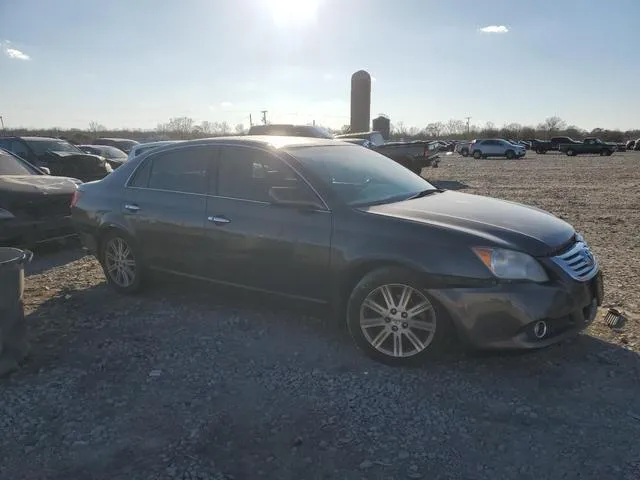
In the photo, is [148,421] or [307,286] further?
[307,286]

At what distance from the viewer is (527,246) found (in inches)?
143

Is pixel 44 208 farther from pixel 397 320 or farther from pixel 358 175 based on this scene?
pixel 397 320

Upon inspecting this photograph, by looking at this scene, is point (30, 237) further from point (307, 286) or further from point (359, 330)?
point (359, 330)

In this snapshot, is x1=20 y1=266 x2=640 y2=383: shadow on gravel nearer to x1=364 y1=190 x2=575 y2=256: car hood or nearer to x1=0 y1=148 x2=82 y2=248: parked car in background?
x1=364 y1=190 x2=575 y2=256: car hood

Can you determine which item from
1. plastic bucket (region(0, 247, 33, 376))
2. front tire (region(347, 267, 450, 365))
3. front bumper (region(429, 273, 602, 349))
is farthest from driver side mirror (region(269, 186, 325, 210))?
plastic bucket (region(0, 247, 33, 376))

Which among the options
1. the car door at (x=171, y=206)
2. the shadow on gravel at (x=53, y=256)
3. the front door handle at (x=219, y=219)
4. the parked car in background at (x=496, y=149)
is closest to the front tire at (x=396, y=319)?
the front door handle at (x=219, y=219)

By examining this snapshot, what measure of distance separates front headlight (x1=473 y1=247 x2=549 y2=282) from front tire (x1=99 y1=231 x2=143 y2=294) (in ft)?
11.2

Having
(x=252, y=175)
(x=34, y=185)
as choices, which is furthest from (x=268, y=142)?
(x=34, y=185)

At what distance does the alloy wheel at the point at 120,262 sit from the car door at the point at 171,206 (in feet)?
0.91

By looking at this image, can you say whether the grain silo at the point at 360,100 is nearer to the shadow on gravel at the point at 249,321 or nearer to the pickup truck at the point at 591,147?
the pickup truck at the point at 591,147

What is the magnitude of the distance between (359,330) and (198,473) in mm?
1609

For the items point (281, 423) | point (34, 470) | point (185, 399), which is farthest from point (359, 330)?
point (34, 470)

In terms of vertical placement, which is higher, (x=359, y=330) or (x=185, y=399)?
(x=359, y=330)

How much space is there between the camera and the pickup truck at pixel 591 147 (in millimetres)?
46031
